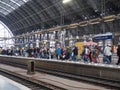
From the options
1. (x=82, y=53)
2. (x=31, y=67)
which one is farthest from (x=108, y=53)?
(x=31, y=67)

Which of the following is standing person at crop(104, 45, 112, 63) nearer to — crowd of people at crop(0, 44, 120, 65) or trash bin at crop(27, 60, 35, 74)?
crowd of people at crop(0, 44, 120, 65)

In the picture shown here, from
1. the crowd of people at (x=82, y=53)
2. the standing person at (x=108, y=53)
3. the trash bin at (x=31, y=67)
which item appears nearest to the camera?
the trash bin at (x=31, y=67)

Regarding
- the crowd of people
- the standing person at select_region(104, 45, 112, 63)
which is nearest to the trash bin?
the crowd of people

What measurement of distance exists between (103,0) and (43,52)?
33.5ft

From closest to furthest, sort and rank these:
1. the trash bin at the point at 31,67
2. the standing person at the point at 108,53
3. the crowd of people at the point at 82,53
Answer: the trash bin at the point at 31,67 < the standing person at the point at 108,53 < the crowd of people at the point at 82,53

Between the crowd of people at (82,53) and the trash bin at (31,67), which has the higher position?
the crowd of people at (82,53)

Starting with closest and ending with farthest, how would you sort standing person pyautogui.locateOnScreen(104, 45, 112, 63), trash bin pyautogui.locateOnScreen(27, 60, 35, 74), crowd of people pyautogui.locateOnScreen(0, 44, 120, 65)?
trash bin pyautogui.locateOnScreen(27, 60, 35, 74) < standing person pyautogui.locateOnScreen(104, 45, 112, 63) < crowd of people pyautogui.locateOnScreen(0, 44, 120, 65)

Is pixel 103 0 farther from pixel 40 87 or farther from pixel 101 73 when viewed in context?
pixel 40 87

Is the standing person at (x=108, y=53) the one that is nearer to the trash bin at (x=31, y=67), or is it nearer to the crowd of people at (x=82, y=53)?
the crowd of people at (x=82, y=53)

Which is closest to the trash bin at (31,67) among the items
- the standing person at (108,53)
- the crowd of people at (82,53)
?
the crowd of people at (82,53)

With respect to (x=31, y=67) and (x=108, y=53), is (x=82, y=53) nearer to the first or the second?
(x=108, y=53)

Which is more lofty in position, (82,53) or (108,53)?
(82,53)

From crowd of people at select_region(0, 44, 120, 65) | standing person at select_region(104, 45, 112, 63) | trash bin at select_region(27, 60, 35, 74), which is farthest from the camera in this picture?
crowd of people at select_region(0, 44, 120, 65)

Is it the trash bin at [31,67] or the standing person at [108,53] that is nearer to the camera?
the trash bin at [31,67]
